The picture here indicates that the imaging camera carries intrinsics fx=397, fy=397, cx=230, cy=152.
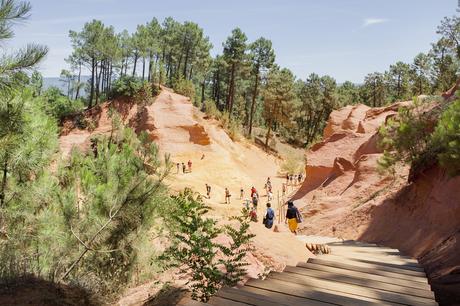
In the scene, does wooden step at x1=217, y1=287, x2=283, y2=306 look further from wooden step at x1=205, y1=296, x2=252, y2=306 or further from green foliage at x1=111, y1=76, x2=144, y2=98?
green foliage at x1=111, y1=76, x2=144, y2=98

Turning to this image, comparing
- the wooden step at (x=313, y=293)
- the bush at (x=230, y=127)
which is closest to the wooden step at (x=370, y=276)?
the wooden step at (x=313, y=293)

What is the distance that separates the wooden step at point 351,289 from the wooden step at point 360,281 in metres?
0.10

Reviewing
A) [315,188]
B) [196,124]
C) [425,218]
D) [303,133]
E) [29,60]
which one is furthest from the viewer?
[303,133]

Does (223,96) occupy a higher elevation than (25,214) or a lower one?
higher

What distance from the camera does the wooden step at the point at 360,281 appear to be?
156 inches

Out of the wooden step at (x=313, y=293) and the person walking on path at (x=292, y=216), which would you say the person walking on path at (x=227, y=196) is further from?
the wooden step at (x=313, y=293)

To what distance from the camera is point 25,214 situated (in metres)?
8.52

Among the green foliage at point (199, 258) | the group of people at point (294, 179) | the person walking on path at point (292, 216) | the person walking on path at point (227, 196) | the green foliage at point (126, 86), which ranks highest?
the green foliage at point (126, 86)

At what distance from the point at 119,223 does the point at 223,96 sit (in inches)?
2275

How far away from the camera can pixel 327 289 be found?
3.85 m

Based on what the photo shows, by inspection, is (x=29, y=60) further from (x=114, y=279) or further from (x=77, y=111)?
(x=77, y=111)

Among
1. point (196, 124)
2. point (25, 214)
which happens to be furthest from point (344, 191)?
point (196, 124)

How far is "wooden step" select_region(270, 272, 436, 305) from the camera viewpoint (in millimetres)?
3604

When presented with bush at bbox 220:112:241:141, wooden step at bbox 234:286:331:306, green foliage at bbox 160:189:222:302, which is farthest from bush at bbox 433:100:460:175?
bush at bbox 220:112:241:141
